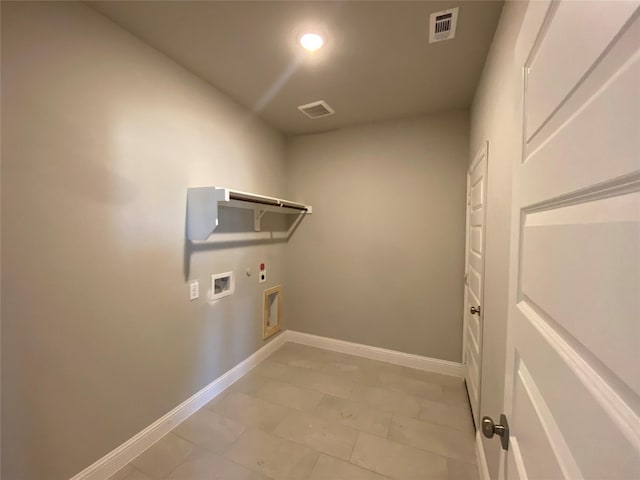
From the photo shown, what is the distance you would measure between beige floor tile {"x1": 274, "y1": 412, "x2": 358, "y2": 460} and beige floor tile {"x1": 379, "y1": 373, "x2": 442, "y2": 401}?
29.5 inches

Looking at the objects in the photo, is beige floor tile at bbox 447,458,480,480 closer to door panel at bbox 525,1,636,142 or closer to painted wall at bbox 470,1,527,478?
painted wall at bbox 470,1,527,478

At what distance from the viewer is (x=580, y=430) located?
15.3 inches

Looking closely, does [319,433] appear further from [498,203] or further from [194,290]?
[498,203]

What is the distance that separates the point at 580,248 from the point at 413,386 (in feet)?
8.75

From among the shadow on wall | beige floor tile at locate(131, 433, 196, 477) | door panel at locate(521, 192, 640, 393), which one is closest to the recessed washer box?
the shadow on wall


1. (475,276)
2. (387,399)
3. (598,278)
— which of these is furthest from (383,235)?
(598,278)

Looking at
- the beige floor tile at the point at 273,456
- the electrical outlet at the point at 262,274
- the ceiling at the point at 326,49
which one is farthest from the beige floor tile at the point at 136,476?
the ceiling at the point at 326,49

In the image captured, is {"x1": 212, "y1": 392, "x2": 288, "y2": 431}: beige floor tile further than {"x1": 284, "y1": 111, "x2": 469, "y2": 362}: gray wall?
No

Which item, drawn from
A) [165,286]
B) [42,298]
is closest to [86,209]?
[42,298]

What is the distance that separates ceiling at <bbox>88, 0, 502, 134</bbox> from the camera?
5.03 ft

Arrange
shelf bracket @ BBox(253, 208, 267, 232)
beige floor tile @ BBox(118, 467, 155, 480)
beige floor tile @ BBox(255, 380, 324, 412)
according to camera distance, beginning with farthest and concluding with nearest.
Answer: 1. shelf bracket @ BBox(253, 208, 267, 232)
2. beige floor tile @ BBox(255, 380, 324, 412)
3. beige floor tile @ BBox(118, 467, 155, 480)

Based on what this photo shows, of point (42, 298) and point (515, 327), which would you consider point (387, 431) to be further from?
point (42, 298)

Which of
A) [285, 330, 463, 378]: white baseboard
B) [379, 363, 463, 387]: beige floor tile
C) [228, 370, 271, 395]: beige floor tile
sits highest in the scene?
[285, 330, 463, 378]: white baseboard

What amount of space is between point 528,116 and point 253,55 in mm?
1880
